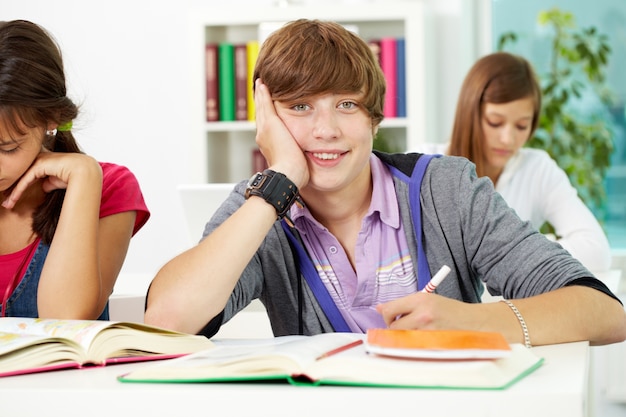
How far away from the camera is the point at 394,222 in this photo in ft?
5.00

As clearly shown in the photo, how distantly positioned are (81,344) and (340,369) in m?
0.36

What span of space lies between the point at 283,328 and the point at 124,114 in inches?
123

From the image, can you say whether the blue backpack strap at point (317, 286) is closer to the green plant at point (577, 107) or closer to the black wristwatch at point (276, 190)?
the black wristwatch at point (276, 190)

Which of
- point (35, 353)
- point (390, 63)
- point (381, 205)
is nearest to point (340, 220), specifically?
point (381, 205)

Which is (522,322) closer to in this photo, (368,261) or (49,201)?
(368,261)

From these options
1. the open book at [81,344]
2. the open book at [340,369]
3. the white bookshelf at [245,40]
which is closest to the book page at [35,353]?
the open book at [81,344]

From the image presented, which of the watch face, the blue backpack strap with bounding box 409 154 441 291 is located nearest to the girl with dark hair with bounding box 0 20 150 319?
the watch face

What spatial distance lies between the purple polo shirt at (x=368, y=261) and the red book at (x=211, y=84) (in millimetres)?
2579

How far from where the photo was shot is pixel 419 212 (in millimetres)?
1524

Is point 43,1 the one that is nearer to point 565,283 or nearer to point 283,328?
point 283,328

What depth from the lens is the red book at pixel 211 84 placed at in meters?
4.05

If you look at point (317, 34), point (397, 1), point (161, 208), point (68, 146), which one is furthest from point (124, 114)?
point (317, 34)

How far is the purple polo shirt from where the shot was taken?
1.50 metres

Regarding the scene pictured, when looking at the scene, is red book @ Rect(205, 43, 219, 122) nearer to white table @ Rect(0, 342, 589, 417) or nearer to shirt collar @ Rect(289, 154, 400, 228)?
shirt collar @ Rect(289, 154, 400, 228)
